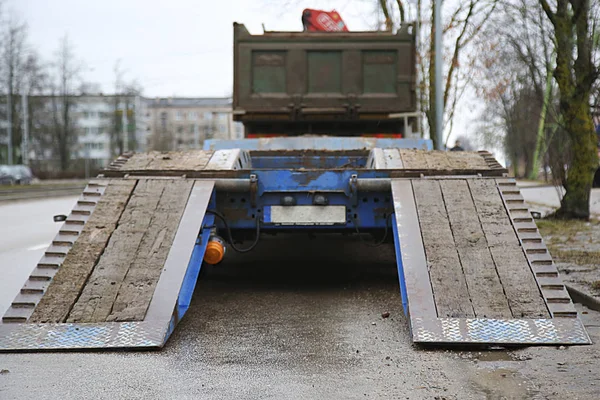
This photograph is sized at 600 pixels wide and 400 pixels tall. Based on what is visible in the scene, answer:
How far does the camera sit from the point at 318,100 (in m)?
10.1

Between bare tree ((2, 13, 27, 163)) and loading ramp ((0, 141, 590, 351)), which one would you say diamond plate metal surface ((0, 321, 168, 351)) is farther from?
bare tree ((2, 13, 27, 163))

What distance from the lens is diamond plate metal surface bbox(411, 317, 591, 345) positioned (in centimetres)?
473

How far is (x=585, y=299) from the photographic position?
6340 mm

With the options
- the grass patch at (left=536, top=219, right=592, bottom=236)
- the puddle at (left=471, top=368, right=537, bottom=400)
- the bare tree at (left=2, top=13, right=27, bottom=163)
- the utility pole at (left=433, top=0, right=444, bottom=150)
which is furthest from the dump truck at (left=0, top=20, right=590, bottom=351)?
the bare tree at (left=2, top=13, right=27, bottom=163)

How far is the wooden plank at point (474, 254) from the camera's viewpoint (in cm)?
502

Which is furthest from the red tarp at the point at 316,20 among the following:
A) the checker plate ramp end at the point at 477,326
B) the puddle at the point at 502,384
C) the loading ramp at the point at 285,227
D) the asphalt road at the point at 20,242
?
the puddle at the point at 502,384

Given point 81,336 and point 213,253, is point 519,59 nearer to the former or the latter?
point 213,253

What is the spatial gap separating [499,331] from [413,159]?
8.17 feet

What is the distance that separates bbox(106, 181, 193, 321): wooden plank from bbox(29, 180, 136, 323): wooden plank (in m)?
0.30

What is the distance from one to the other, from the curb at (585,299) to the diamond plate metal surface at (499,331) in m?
1.29

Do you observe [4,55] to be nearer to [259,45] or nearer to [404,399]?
[259,45]

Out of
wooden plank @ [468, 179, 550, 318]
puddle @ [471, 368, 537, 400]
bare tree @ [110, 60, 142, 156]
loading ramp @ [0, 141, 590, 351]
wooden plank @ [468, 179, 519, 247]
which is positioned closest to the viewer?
puddle @ [471, 368, 537, 400]

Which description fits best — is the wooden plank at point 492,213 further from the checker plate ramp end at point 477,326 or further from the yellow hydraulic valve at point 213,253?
the yellow hydraulic valve at point 213,253

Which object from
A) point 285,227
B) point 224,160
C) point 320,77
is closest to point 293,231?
point 285,227
